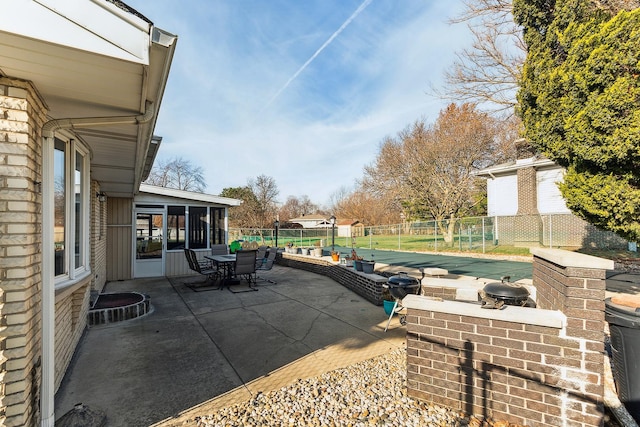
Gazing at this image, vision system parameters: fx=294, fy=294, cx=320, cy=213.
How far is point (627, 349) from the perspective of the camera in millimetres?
2398

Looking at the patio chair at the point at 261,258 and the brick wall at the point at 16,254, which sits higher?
the brick wall at the point at 16,254

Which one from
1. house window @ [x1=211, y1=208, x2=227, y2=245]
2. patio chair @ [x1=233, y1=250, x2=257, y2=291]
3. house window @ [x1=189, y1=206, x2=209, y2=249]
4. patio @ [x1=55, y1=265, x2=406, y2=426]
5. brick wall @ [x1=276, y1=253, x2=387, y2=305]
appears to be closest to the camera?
patio @ [x1=55, y1=265, x2=406, y2=426]

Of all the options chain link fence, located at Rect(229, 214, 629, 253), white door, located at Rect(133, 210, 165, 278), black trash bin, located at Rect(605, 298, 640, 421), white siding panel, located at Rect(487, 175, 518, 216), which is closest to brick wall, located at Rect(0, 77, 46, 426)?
black trash bin, located at Rect(605, 298, 640, 421)

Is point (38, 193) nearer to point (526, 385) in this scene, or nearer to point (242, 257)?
point (526, 385)

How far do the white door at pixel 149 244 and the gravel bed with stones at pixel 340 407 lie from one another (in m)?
7.88

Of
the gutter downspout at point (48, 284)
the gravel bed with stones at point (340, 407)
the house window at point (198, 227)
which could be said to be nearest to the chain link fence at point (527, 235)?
the house window at point (198, 227)

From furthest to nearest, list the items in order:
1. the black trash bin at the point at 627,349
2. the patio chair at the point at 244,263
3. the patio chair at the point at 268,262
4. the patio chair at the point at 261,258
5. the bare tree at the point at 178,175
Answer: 1. the bare tree at the point at 178,175
2. the patio chair at the point at 261,258
3. the patio chair at the point at 268,262
4. the patio chair at the point at 244,263
5. the black trash bin at the point at 627,349

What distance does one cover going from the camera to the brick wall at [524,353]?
217 centimetres

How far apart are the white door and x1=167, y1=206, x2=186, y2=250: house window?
20 centimetres

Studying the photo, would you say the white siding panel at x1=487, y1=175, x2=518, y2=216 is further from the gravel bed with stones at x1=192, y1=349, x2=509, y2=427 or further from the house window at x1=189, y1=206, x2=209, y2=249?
the gravel bed with stones at x1=192, y1=349, x2=509, y2=427

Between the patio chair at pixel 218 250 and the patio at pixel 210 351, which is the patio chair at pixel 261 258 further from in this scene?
the patio at pixel 210 351

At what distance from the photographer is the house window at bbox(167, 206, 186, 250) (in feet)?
30.8

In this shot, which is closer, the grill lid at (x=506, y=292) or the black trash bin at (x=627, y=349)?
the black trash bin at (x=627, y=349)

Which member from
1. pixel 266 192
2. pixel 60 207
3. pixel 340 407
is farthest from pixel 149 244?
pixel 266 192
